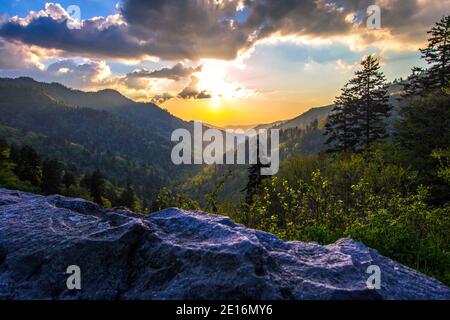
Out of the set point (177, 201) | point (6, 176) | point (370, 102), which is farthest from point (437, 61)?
point (6, 176)

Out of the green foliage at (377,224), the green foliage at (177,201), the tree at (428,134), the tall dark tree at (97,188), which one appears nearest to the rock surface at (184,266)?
the green foliage at (377,224)

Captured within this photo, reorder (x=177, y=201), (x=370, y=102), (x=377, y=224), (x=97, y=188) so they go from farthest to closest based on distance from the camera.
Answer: (x=97, y=188)
(x=370, y=102)
(x=177, y=201)
(x=377, y=224)

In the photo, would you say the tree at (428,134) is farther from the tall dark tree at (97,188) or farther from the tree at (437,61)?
the tall dark tree at (97,188)

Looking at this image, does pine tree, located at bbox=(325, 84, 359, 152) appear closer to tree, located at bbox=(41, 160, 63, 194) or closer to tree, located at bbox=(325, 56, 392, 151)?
tree, located at bbox=(325, 56, 392, 151)

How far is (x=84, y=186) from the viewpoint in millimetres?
85625

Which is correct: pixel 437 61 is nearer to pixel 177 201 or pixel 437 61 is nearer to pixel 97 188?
pixel 177 201

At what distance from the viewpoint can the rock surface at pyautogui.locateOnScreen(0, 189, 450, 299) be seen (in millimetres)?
4016

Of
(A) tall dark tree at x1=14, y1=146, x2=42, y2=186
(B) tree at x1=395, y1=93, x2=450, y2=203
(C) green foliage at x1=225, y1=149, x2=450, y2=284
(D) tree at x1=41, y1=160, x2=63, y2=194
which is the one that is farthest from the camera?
(D) tree at x1=41, y1=160, x2=63, y2=194

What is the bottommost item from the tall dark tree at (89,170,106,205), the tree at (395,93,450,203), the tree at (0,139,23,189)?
the tall dark tree at (89,170,106,205)

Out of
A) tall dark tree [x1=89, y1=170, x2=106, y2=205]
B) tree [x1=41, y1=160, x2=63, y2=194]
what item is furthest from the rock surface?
tall dark tree [x1=89, y1=170, x2=106, y2=205]

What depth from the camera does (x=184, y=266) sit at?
4.33m

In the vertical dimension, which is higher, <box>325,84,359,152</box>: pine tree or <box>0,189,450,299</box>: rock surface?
<box>325,84,359,152</box>: pine tree

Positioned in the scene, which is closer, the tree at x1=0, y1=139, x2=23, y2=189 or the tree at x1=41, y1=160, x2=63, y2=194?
the tree at x1=0, y1=139, x2=23, y2=189
